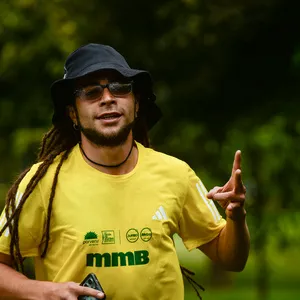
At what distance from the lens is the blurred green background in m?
8.67

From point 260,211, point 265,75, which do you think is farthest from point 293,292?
point 265,75

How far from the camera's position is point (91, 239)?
435 cm

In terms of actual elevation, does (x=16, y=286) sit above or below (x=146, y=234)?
below

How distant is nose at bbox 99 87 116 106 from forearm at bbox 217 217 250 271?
2.42ft

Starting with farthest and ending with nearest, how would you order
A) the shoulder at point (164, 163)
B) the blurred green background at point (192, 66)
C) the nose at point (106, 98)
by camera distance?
the blurred green background at point (192, 66), the shoulder at point (164, 163), the nose at point (106, 98)

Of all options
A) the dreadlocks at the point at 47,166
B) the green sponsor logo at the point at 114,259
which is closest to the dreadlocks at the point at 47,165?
the dreadlocks at the point at 47,166

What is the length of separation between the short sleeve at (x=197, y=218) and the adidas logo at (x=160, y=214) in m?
0.19

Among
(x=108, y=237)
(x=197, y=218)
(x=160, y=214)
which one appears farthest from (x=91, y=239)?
(x=197, y=218)

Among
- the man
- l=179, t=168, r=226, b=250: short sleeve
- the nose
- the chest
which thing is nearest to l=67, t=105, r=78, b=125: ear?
the man

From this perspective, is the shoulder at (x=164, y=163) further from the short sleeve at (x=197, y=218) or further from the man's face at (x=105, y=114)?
the man's face at (x=105, y=114)

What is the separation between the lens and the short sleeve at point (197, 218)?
471 cm

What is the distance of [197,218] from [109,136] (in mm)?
589

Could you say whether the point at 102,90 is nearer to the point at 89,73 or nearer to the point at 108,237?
the point at 89,73

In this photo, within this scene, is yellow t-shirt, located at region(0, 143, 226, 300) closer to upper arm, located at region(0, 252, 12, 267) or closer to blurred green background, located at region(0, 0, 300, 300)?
upper arm, located at region(0, 252, 12, 267)
